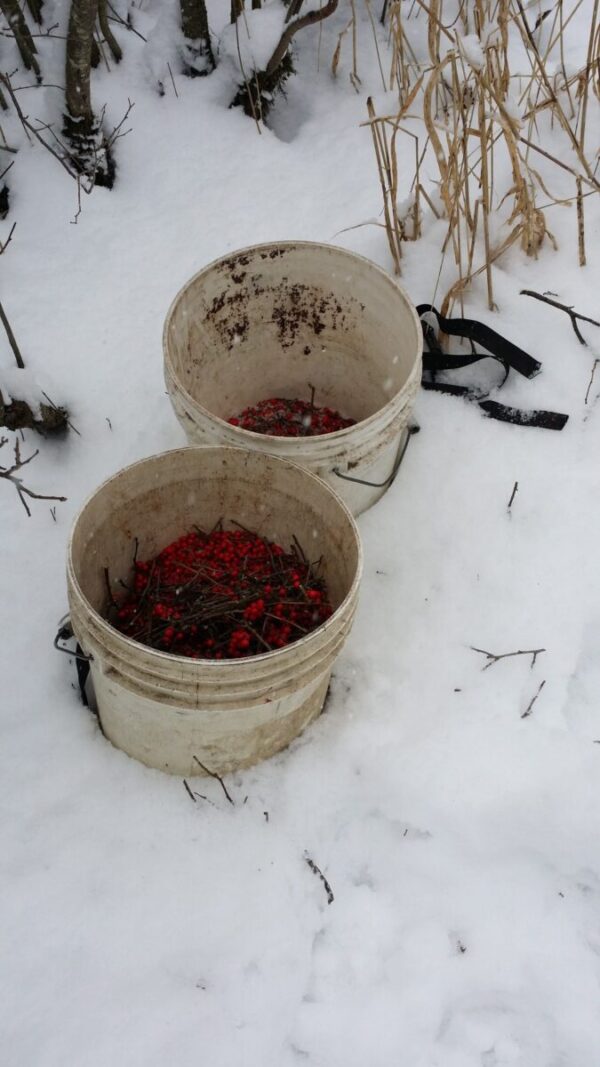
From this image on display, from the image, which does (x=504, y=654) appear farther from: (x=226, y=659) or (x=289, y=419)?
(x=289, y=419)

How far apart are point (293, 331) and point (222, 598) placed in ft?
3.44

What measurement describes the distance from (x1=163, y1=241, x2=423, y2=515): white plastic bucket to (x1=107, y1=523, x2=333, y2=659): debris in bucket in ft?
0.83

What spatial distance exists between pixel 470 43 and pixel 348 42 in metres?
1.17

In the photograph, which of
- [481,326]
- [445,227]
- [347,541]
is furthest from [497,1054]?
[445,227]

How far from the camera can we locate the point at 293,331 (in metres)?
2.63

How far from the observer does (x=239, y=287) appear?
2.42 metres

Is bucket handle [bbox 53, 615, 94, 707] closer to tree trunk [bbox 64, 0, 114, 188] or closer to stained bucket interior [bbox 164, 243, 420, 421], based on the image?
stained bucket interior [bbox 164, 243, 420, 421]

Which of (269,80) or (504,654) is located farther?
(269,80)

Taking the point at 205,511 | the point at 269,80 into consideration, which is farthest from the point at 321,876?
the point at 269,80

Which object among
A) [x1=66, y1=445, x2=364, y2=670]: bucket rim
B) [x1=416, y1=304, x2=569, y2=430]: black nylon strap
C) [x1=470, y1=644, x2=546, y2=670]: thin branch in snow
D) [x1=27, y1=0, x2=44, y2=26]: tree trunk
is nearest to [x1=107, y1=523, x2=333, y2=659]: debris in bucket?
[x1=66, y1=445, x2=364, y2=670]: bucket rim

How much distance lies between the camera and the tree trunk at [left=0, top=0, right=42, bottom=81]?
8.55 feet

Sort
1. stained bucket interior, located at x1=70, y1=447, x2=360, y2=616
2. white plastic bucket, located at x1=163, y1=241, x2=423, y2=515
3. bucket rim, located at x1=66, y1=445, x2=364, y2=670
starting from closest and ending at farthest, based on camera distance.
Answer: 1. bucket rim, located at x1=66, y1=445, x2=364, y2=670
2. stained bucket interior, located at x1=70, y1=447, x2=360, y2=616
3. white plastic bucket, located at x1=163, y1=241, x2=423, y2=515

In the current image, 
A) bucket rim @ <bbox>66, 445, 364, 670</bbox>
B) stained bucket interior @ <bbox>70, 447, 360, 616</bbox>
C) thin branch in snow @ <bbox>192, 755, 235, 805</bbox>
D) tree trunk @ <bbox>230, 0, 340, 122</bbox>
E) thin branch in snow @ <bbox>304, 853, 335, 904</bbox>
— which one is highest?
tree trunk @ <bbox>230, 0, 340, 122</bbox>

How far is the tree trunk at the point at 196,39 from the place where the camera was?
2865mm
